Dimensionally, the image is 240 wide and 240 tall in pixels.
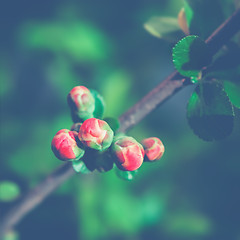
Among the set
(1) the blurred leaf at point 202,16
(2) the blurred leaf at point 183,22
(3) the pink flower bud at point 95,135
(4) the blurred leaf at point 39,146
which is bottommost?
(3) the pink flower bud at point 95,135

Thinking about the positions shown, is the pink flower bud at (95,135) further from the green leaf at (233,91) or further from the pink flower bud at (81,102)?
the green leaf at (233,91)

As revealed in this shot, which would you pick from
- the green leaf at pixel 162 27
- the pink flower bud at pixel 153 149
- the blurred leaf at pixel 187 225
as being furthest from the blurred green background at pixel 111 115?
the pink flower bud at pixel 153 149

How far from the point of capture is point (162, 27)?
2.20 feet

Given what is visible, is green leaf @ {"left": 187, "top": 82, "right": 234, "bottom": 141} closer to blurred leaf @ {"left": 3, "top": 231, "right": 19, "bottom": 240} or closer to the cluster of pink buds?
the cluster of pink buds

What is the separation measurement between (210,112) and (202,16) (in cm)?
19

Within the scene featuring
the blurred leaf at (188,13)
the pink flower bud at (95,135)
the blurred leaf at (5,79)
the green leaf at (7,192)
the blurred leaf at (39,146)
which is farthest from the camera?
the blurred leaf at (5,79)

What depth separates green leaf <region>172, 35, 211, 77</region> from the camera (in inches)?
19.3

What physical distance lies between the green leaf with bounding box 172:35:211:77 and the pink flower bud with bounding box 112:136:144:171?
14cm

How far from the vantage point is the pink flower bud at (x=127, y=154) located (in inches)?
18.7

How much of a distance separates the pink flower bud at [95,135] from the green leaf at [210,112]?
15 centimetres

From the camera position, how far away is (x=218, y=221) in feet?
3.96

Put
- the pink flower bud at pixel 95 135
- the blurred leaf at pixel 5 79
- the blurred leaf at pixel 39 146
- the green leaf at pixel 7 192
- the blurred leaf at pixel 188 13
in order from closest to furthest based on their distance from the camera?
1. the pink flower bud at pixel 95 135
2. the blurred leaf at pixel 188 13
3. the green leaf at pixel 7 192
4. the blurred leaf at pixel 39 146
5. the blurred leaf at pixel 5 79

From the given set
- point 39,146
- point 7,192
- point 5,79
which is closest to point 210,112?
point 7,192

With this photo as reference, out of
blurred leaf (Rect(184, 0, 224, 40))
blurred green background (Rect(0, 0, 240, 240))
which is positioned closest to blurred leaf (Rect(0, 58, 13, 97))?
blurred green background (Rect(0, 0, 240, 240))
